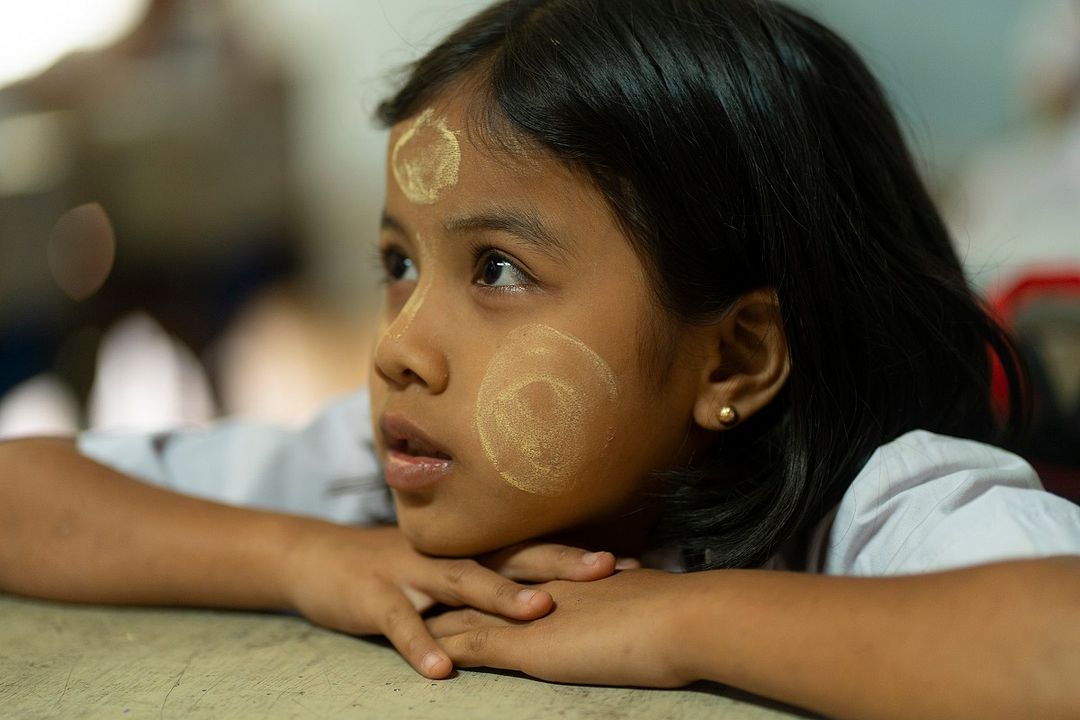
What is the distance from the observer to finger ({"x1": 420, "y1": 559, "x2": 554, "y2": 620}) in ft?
2.58

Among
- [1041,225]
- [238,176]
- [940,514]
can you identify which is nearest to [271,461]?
[940,514]

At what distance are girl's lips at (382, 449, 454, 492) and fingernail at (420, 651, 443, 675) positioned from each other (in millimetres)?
130

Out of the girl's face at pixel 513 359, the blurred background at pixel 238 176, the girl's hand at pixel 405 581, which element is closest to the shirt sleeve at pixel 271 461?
the girl's hand at pixel 405 581

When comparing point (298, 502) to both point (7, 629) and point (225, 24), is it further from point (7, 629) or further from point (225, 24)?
point (225, 24)

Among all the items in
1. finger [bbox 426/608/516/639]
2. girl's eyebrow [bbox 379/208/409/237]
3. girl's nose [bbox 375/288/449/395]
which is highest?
girl's eyebrow [bbox 379/208/409/237]

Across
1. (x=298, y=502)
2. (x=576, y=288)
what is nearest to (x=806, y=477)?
(x=576, y=288)

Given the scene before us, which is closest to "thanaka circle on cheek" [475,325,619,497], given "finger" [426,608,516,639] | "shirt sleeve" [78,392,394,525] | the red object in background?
"finger" [426,608,516,639]

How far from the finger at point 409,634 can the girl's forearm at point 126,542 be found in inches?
5.3

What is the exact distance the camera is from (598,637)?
0.73 metres

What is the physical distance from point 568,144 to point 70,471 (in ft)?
1.94

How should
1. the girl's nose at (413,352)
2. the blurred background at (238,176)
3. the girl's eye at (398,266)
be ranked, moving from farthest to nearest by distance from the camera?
the blurred background at (238,176) < the girl's eye at (398,266) < the girl's nose at (413,352)

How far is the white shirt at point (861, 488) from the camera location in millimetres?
727

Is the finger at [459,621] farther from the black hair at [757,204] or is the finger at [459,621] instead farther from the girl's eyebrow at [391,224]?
the girl's eyebrow at [391,224]

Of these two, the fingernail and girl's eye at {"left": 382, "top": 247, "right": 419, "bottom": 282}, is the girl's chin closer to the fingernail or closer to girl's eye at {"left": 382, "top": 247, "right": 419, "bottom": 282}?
the fingernail
